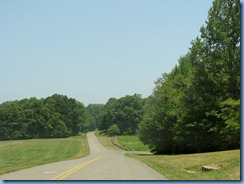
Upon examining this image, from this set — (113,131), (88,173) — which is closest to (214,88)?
(88,173)

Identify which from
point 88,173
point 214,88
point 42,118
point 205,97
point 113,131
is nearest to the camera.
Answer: point 88,173

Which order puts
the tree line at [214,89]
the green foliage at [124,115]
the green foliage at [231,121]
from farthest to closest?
the green foliage at [124,115], the tree line at [214,89], the green foliage at [231,121]

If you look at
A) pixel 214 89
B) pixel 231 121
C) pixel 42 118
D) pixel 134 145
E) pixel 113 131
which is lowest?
pixel 134 145

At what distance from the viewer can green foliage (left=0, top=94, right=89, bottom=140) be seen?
409 feet

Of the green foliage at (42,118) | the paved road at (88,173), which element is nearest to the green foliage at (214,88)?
the paved road at (88,173)

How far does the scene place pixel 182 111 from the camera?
144 ft

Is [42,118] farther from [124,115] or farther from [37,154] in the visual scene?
[37,154]

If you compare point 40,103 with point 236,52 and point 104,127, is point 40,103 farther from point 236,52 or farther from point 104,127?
point 236,52

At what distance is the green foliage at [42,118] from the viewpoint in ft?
409

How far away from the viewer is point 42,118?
419ft

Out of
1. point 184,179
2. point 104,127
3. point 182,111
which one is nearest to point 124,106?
point 104,127

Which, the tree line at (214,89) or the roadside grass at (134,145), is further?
the roadside grass at (134,145)

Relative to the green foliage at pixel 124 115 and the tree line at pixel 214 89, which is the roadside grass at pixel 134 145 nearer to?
the tree line at pixel 214 89

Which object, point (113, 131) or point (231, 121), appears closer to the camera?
point (231, 121)
